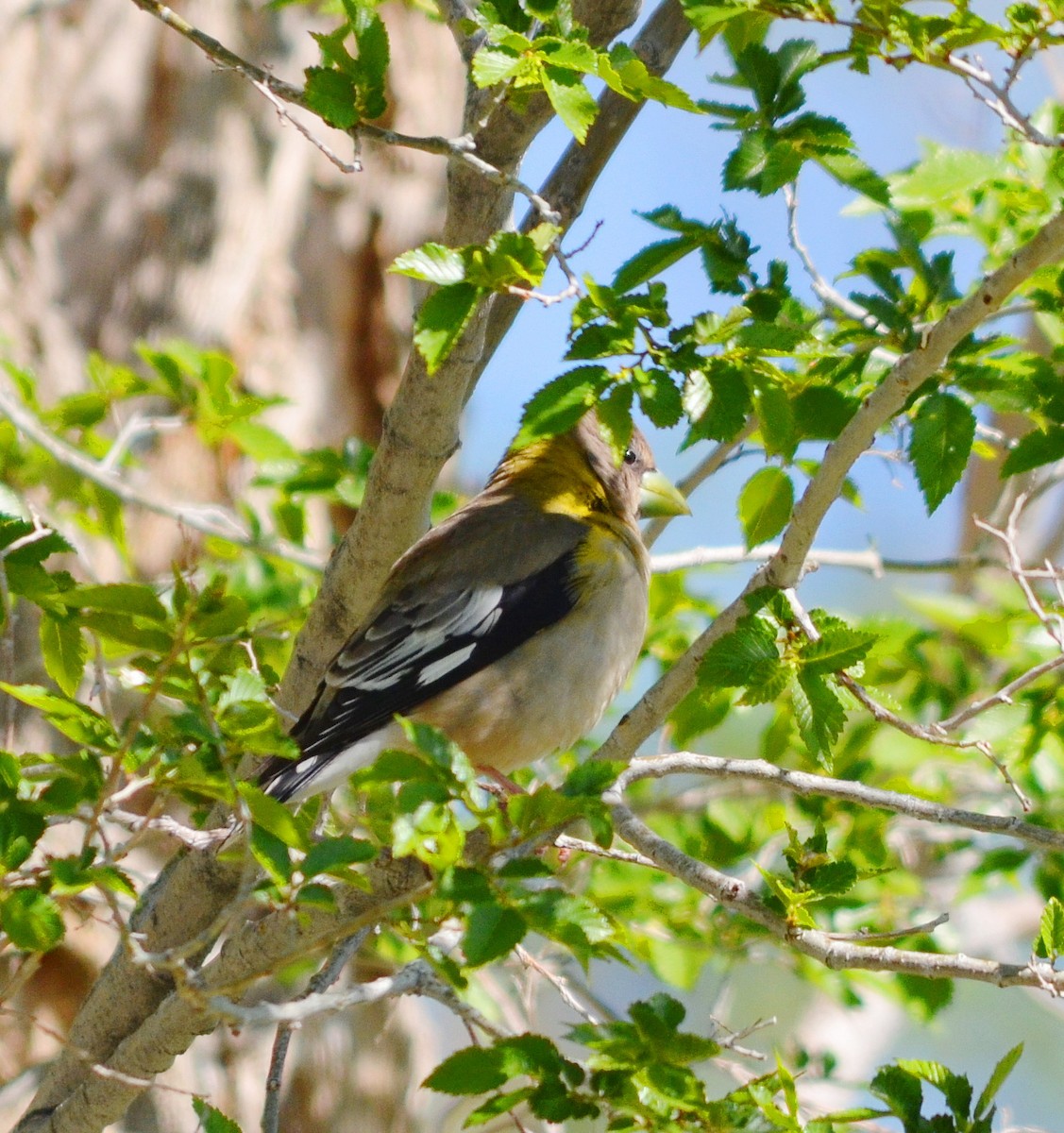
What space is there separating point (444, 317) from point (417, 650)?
160cm

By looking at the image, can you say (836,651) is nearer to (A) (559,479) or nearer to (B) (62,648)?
(B) (62,648)

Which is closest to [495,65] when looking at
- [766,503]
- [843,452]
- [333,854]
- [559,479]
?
[843,452]

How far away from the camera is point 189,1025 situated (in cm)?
304

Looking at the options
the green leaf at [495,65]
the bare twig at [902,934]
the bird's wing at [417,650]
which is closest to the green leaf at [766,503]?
the bird's wing at [417,650]

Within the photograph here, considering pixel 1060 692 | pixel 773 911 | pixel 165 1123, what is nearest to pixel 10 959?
pixel 165 1123

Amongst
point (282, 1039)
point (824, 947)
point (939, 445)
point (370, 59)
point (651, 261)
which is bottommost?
point (282, 1039)

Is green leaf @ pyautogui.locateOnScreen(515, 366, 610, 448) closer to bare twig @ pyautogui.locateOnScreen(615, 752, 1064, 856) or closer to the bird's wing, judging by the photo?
bare twig @ pyautogui.locateOnScreen(615, 752, 1064, 856)

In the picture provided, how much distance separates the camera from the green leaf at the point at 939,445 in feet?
9.36

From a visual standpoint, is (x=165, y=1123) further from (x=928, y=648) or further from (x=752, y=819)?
(x=928, y=648)

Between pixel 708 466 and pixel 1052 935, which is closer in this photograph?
pixel 1052 935

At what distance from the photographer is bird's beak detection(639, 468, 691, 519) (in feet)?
15.5

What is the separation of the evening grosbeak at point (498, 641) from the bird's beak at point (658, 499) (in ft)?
Result: 1.32

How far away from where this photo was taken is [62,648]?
2943mm

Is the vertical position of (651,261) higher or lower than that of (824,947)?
higher
